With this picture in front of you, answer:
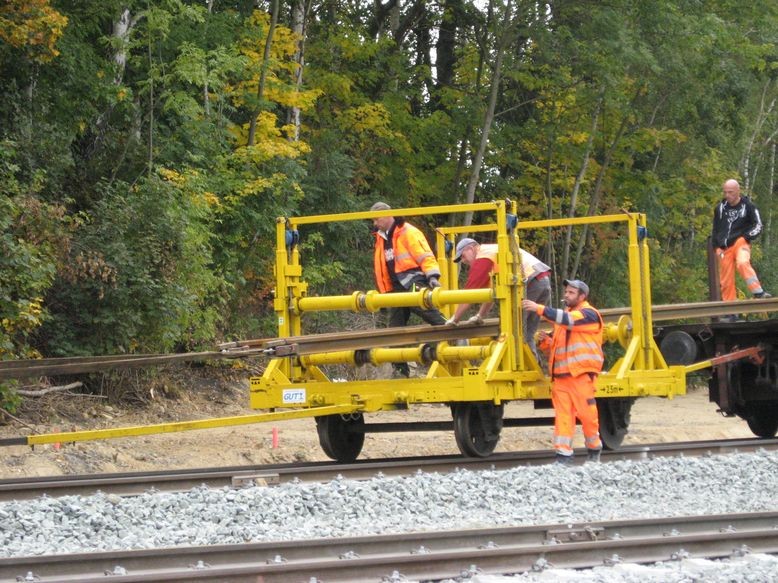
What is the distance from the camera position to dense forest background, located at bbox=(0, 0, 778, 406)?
1816 centimetres

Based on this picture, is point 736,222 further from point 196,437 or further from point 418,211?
point 196,437

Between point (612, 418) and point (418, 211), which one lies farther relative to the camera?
point (612, 418)

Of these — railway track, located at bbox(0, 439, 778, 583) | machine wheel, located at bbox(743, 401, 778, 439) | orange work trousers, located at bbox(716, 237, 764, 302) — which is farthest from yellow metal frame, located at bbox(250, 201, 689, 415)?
railway track, located at bbox(0, 439, 778, 583)

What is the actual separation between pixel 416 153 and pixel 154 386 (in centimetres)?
1163

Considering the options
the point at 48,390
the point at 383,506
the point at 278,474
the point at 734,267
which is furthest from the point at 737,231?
the point at 48,390

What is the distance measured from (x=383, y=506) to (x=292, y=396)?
3.06m

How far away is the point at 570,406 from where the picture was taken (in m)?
11.4

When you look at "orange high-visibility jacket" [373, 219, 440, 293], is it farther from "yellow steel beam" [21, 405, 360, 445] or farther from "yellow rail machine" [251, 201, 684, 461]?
"yellow steel beam" [21, 405, 360, 445]

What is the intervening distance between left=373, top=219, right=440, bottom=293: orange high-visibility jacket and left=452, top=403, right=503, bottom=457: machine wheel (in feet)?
4.58

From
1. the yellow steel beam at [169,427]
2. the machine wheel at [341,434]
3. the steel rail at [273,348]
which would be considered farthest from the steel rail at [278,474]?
the steel rail at [273,348]

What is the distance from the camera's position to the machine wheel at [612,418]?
1286 cm

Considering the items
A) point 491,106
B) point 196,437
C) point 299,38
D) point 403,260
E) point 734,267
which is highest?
point 299,38

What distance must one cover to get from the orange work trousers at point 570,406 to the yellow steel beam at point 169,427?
6.29 ft

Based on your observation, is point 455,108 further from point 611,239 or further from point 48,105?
point 48,105
